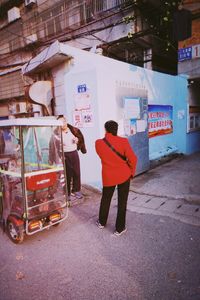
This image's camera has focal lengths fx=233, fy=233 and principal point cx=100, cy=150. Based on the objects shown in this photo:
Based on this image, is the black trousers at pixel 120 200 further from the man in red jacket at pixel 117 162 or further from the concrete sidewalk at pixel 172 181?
the concrete sidewalk at pixel 172 181

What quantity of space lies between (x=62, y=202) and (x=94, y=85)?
351 centimetres

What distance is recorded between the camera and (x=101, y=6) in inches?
484


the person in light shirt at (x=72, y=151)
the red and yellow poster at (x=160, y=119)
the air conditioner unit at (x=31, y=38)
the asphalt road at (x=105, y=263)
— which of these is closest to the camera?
the asphalt road at (x=105, y=263)

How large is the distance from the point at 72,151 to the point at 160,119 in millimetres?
5542

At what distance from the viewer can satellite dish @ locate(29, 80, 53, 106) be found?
26.5 ft

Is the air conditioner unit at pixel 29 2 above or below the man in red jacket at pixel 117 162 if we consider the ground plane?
above

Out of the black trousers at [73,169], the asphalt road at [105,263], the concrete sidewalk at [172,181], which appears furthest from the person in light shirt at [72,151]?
the concrete sidewalk at [172,181]

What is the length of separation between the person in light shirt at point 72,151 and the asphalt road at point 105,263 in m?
1.62

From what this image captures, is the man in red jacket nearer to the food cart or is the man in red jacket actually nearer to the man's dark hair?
the man's dark hair

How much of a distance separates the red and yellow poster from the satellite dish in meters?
4.07

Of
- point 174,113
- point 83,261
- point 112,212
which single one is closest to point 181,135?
point 174,113

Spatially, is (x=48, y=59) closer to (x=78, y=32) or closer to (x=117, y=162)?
(x=117, y=162)

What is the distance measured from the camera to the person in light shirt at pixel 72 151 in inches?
243

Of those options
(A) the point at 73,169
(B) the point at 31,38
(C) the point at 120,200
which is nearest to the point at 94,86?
(A) the point at 73,169
